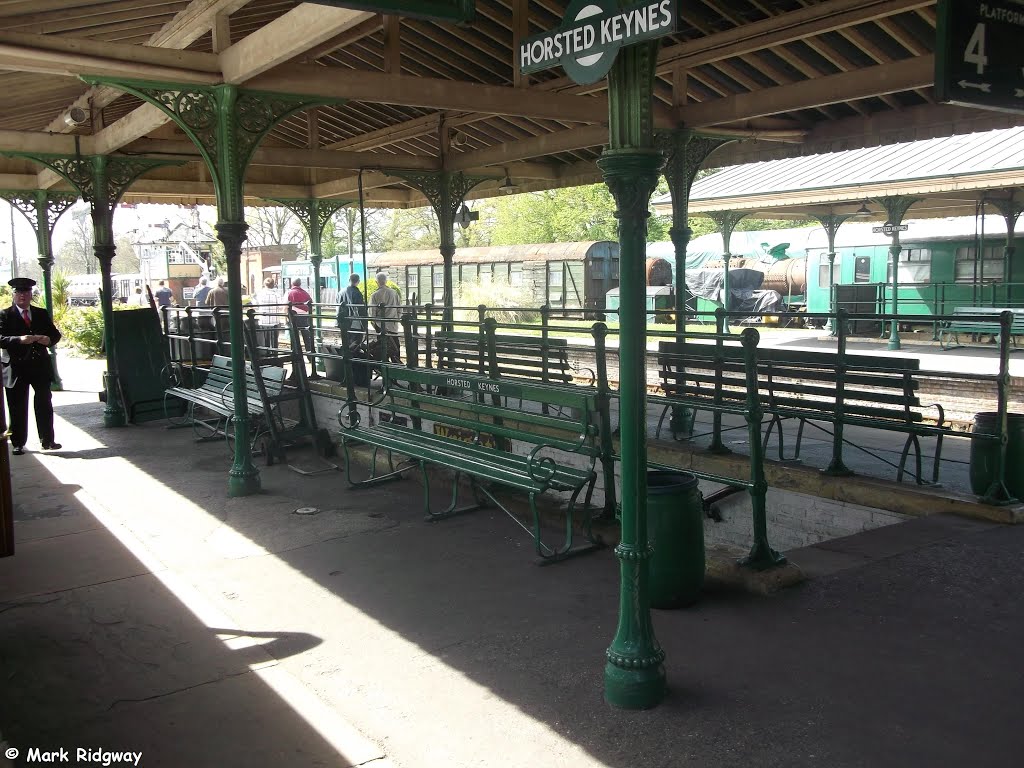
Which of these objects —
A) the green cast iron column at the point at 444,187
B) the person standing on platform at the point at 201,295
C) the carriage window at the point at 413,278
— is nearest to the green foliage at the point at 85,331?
the person standing on platform at the point at 201,295

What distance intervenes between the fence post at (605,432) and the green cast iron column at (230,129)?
317 cm

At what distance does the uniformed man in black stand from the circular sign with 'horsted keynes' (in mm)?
7641

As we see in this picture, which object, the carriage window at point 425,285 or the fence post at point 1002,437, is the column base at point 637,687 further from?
the carriage window at point 425,285

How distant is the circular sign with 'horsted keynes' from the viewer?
3.35 meters

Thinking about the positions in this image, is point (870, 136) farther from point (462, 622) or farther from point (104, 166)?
point (104, 166)

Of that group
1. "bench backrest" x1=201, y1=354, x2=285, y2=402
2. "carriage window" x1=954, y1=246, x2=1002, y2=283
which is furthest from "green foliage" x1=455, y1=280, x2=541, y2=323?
"bench backrest" x1=201, y1=354, x2=285, y2=402

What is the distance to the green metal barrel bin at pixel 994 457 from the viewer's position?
5879 millimetres

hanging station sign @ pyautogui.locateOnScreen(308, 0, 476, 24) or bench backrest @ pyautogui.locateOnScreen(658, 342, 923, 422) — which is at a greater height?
hanging station sign @ pyautogui.locateOnScreen(308, 0, 476, 24)

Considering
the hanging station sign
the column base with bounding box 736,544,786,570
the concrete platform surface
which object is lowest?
the concrete platform surface

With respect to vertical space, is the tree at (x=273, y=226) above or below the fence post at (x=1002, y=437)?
above

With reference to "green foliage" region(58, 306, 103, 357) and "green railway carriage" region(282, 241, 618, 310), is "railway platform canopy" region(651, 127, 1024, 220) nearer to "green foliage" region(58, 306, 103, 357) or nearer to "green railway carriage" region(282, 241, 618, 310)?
"green railway carriage" region(282, 241, 618, 310)

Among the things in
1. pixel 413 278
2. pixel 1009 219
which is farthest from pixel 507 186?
pixel 413 278

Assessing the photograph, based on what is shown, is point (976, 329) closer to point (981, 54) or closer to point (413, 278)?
point (981, 54)

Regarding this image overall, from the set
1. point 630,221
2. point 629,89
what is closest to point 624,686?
point 630,221
